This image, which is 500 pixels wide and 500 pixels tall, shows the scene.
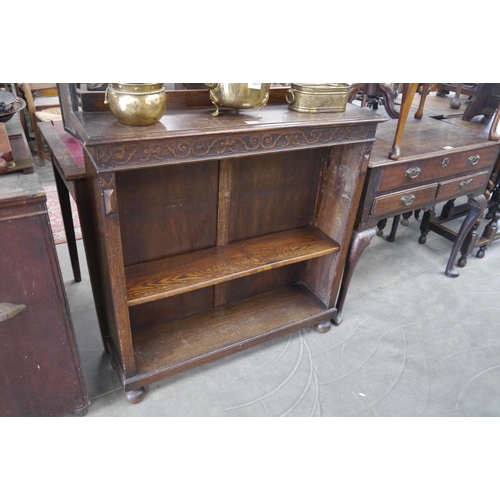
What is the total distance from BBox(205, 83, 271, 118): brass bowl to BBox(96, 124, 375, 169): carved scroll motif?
118 millimetres

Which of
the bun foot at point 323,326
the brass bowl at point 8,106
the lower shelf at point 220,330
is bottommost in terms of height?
the bun foot at point 323,326

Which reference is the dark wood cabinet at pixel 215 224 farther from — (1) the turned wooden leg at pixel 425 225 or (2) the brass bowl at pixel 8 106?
(1) the turned wooden leg at pixel 425 225

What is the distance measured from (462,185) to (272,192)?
1091mm

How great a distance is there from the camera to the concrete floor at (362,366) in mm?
1701

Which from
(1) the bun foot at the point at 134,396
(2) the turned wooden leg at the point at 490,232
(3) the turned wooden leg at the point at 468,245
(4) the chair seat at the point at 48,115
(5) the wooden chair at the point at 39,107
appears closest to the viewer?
(1) the bun foot at the point at 134,396

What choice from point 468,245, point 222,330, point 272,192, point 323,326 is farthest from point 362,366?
point 468,245

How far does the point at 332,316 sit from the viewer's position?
2100mm

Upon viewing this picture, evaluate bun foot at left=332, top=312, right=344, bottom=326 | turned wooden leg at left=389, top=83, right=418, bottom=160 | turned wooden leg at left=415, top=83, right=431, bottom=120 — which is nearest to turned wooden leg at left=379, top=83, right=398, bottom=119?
turned wooden leg at left=415, top=83, right=431, bottom=120

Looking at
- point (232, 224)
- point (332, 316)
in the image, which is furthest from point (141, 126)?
point (332, 316)

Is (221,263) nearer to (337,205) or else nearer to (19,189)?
(337,205)

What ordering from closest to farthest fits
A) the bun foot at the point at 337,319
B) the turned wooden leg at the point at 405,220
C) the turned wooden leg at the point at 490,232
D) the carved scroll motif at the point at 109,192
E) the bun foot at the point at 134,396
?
the carved scroll motif at the point at 109,192 → the bun foot at the point at 134,396 → the bun foot at the point at 337,319 → the turned wooden leg at the point at 490,232 → the turned wooden leg at the point at 405,220

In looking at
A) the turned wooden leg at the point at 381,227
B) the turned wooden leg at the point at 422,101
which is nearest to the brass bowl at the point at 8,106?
the turned wooden leg at the point at 422,101

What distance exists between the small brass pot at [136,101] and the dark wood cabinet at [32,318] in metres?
0.31

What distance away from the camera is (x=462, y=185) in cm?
216
